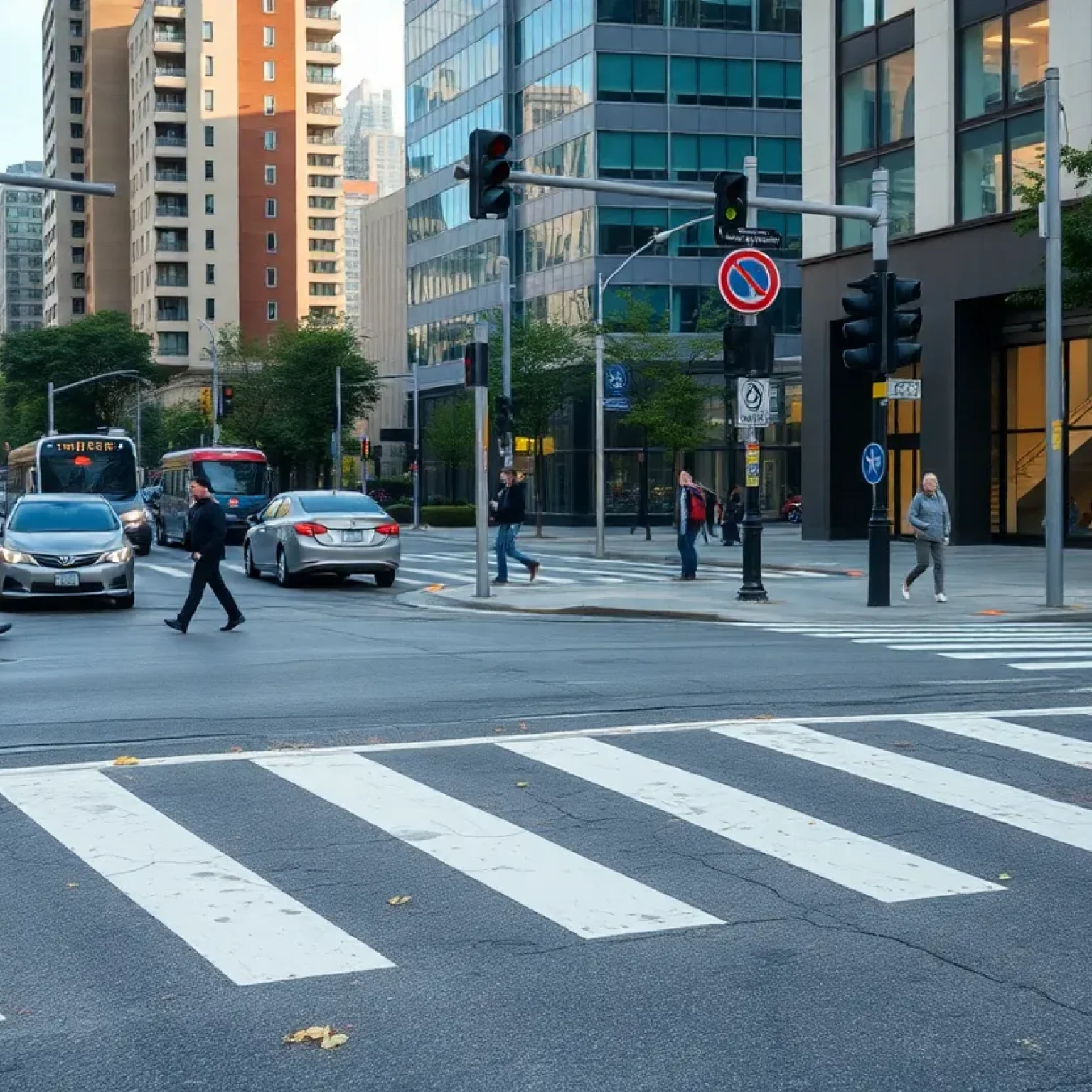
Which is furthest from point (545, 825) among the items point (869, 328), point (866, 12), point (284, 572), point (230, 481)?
point (230, 481)

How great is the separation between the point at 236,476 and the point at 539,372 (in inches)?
479

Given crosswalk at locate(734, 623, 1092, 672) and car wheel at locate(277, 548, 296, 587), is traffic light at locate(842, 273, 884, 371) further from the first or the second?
car wheel at locate(277, 548, 296, 587)

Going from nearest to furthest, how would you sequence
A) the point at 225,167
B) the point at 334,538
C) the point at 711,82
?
the point at 334,538
the point at 711,82
the point at 225,167

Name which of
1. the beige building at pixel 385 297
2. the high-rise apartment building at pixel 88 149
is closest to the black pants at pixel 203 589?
the beige building at pixel 385 297

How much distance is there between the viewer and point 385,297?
9831 cm

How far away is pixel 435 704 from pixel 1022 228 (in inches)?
760

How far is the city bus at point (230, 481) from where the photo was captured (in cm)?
4728

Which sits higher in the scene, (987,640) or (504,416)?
(504,416)

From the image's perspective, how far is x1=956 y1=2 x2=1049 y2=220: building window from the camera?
37.8 metres

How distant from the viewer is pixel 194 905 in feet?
21.1

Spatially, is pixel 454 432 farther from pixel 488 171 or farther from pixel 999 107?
pixel 488 171

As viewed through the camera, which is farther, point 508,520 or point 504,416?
point 504,416

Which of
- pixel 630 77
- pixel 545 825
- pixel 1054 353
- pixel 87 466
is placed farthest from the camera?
pixel 630 77

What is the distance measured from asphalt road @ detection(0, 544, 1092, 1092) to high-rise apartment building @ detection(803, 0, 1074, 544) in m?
27.4
